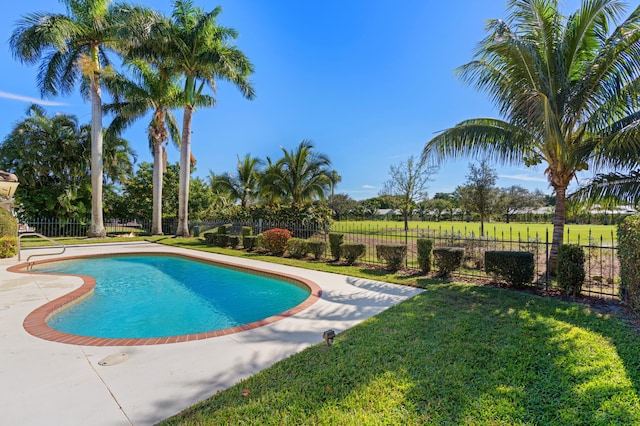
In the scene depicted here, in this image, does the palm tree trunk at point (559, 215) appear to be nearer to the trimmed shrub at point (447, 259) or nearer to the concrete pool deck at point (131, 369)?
the trimmed shrub at point (447, 259)

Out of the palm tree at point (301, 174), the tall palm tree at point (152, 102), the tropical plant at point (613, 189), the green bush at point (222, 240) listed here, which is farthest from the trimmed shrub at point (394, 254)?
the tall palm tree at point (152, 102)

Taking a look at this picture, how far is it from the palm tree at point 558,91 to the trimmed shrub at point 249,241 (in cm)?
963

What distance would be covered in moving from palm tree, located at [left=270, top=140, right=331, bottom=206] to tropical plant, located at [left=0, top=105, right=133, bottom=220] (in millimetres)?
12444

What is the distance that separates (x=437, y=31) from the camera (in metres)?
10.3

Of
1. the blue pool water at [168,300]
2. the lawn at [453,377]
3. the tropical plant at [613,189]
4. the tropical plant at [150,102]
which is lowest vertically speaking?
the blue pool water at [168,300]

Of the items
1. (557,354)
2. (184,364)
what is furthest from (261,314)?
(557,354)

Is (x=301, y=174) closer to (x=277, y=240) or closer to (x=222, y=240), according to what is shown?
(x=222, y=240)

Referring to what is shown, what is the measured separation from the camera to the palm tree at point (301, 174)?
19.9 metres

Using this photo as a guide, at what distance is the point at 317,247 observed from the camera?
11.4 m

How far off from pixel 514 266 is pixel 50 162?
91.2 feet

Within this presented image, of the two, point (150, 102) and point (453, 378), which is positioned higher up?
point (150, 102)

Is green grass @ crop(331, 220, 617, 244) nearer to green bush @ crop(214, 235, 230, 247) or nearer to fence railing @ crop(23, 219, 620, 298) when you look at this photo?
fence railing @ crop(23, 219, 620, 298)

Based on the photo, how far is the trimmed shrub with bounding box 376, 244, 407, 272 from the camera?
357 inches

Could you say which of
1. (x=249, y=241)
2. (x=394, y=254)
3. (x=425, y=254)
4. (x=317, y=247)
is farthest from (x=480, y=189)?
(x=249, y=241)
